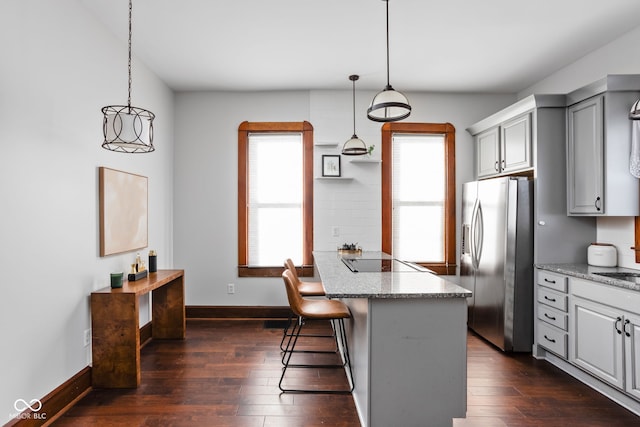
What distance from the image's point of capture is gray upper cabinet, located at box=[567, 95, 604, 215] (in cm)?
292

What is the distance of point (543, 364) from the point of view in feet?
10.4

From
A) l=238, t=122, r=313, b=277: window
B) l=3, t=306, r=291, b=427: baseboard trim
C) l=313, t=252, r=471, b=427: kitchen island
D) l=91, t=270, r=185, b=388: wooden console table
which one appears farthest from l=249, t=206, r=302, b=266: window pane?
l=313, t=252, r=471, b=427: kitchen island

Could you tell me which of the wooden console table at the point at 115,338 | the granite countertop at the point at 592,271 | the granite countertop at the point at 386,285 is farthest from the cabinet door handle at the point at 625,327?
the wooden console table at the point at 115,338

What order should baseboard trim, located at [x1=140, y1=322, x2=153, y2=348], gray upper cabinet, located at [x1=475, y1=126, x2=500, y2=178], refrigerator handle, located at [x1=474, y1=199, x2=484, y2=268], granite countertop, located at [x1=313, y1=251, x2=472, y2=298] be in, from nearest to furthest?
granite countertop, located at [x1=313, y1=251, x2=472, y2=298], baseboard trim, located at [x1=140, y1=322, x2=153, y2=348], refrigerator handle, located at [x1=474, y1=199, x2=484, y2=268], gray upper cabinet, located at [x1=475, y1=126, x2=500, y2=178]

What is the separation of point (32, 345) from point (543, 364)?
3869mm

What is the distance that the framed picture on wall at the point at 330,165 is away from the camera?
14.4 ft

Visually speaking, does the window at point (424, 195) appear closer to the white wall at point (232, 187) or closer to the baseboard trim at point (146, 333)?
the white wall at point (232, 187)

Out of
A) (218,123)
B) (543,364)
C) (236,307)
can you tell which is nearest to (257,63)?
(218,123)

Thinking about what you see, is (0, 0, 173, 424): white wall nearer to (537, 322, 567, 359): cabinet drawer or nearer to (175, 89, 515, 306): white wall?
(175, 89, 515, 306): white wall

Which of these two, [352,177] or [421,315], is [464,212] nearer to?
[352,177]

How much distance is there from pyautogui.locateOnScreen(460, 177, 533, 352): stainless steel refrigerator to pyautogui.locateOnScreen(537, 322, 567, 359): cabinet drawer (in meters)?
0.12

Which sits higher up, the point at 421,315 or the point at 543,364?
the point at 421,315

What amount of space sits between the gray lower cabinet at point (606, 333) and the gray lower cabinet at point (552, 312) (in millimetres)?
67

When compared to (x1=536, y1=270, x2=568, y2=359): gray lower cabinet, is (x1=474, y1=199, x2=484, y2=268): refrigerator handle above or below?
above
